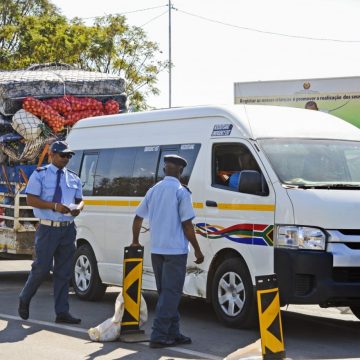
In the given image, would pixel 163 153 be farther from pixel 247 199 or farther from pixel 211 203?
pixel 247 199

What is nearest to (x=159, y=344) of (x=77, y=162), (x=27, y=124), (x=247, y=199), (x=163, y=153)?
(x=247, y=199)

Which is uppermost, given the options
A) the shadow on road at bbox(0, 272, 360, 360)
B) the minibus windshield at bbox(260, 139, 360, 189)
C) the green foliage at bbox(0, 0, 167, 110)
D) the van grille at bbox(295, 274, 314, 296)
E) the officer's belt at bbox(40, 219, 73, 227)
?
the green foliage at bbox(0, 0, 167, 110)

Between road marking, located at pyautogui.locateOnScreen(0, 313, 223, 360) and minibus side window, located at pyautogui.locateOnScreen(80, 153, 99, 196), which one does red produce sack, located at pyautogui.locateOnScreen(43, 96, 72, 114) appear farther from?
road marking, located at pyautogui.locateOnScreen(0, 313, 223, 360)

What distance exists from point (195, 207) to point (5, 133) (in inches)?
218

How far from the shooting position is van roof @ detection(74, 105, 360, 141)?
401 inches

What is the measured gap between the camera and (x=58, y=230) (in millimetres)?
10141

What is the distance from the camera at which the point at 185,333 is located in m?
9.67

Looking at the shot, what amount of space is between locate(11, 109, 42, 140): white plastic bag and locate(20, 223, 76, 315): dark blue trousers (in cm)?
454

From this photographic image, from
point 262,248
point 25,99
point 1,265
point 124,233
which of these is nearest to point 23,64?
point 1,265

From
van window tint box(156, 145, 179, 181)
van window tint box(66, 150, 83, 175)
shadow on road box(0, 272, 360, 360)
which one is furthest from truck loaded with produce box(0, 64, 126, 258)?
van window tint box(156, 145, 179, 181)

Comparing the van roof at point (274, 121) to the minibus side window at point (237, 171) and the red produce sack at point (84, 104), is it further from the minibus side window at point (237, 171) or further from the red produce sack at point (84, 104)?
the red produce sack at point (84, 104)

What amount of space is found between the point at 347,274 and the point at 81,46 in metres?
28.7

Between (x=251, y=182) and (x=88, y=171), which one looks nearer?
(x=251, y=182)

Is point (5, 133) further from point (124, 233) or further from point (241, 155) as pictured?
point (241, 155)
